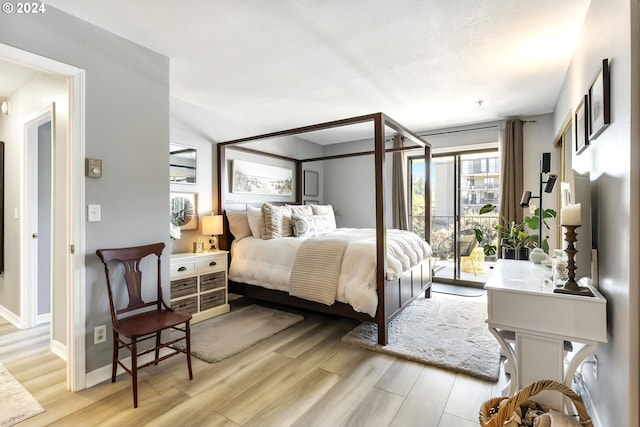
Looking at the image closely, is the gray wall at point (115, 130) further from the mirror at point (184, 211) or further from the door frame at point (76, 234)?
the mirror at point (184, 211)

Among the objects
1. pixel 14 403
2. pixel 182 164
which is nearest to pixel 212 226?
pixel 182 164

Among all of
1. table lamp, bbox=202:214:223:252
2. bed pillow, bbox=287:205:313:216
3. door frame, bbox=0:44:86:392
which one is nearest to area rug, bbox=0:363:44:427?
door frame, bbox=0:44:86:392

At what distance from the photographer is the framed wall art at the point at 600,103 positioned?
149 centimetres

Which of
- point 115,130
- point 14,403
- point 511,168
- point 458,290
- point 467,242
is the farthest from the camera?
point 467,242

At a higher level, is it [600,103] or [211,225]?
[600,103]

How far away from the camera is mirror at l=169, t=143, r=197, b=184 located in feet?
12.1

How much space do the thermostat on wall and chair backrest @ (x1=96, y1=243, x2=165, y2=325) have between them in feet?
1.72

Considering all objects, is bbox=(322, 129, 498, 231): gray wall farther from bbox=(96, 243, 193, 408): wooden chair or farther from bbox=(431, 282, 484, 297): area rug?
bbox=(96, 243, 193, 408): wooden chair

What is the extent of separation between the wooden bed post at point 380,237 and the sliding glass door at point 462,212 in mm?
2709

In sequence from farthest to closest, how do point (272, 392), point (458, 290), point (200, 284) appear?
1. point (458, 290)
2. point (200, 284)
3. point (272, 392)

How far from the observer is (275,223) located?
3906 millimetres

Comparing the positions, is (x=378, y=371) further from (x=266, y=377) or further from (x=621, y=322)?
(x=621, y=322)

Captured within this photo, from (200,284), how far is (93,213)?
4.69ft

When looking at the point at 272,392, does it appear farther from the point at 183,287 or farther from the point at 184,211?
Result: the point at 184,211
